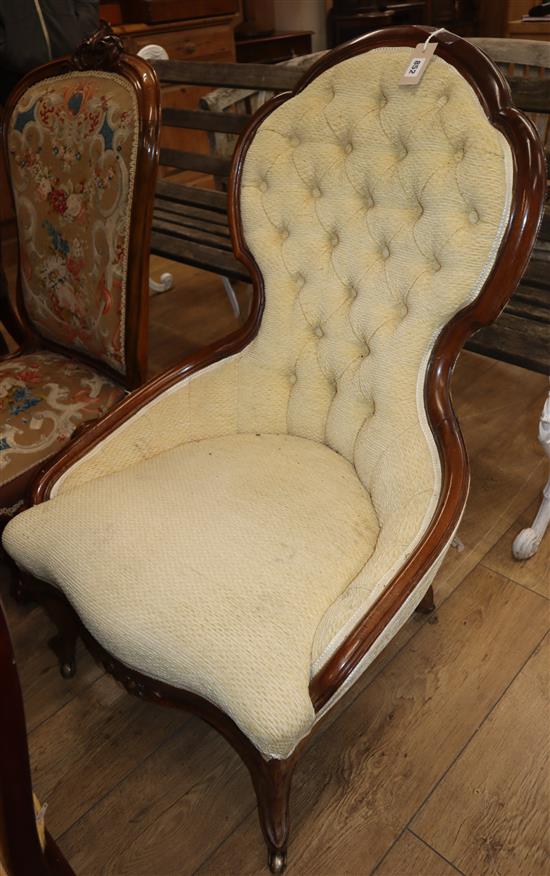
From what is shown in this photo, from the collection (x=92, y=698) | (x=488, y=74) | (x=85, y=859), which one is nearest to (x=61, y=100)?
(x=488, y=74)

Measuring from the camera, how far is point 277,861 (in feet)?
3.33

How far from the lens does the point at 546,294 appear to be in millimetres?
1476

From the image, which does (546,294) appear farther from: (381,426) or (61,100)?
(61,100)

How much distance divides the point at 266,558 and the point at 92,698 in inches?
22.0

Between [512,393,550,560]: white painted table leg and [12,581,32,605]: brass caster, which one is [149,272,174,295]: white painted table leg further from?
[512,393,550,560]: white painted table leg

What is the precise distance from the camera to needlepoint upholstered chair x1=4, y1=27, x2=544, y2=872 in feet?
2.95

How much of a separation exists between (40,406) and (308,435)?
1.75 ft

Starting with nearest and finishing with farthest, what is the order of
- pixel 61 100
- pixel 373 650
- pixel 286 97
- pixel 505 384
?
pixel 373 650 < pixel 286 97 < pixel 61 100 < pixel 505 384

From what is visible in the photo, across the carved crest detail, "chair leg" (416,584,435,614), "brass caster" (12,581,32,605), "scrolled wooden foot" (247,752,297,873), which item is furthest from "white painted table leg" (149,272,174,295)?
"scrolled wooden foot" (247,752,297,873)

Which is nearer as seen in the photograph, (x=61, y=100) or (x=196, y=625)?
(x=196, y=625)

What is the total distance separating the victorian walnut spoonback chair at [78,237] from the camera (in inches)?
49.8

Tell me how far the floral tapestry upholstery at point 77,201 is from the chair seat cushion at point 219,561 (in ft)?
1.23

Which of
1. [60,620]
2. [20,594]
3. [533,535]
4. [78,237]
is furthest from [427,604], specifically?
[78,237]

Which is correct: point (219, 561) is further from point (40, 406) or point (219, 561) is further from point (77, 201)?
point (77, 201)
